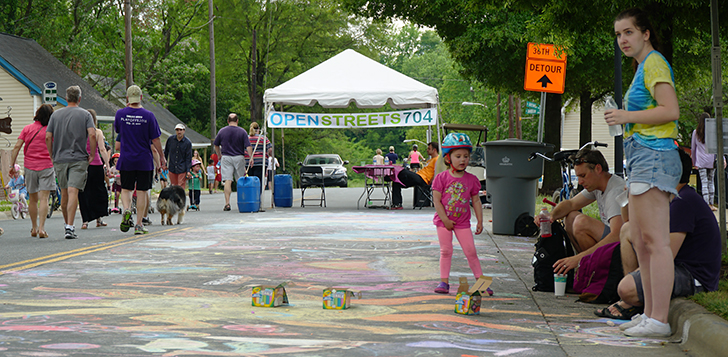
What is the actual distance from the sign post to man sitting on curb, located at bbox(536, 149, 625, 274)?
5.24 meters

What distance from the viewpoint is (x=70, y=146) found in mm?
10812

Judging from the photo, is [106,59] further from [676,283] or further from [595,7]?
[676,283]

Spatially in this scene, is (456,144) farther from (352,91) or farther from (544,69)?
(352,91)

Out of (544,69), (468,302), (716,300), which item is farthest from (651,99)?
(544,69)

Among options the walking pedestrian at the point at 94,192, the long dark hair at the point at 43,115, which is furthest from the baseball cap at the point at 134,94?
the long dark hair at the point at 43,115

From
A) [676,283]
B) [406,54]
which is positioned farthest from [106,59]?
[406,54]

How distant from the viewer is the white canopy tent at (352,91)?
16.8 meters

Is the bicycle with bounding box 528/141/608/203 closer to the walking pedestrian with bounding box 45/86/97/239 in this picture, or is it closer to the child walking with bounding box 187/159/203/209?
the walking pedestrian with bounding box 45/86/97/239

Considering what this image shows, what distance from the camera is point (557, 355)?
419 centimetres

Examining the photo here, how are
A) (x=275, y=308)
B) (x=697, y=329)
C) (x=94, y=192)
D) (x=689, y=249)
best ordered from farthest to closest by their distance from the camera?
A: (x=94, y=192) < (x=275, y=308) < (x=689, y=249) < (x=697, y=329)

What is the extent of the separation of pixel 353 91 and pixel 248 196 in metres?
3.32

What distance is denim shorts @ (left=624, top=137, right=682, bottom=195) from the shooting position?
4.50m

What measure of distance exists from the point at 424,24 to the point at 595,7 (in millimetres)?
12133

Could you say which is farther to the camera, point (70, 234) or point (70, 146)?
point (70, 146)
